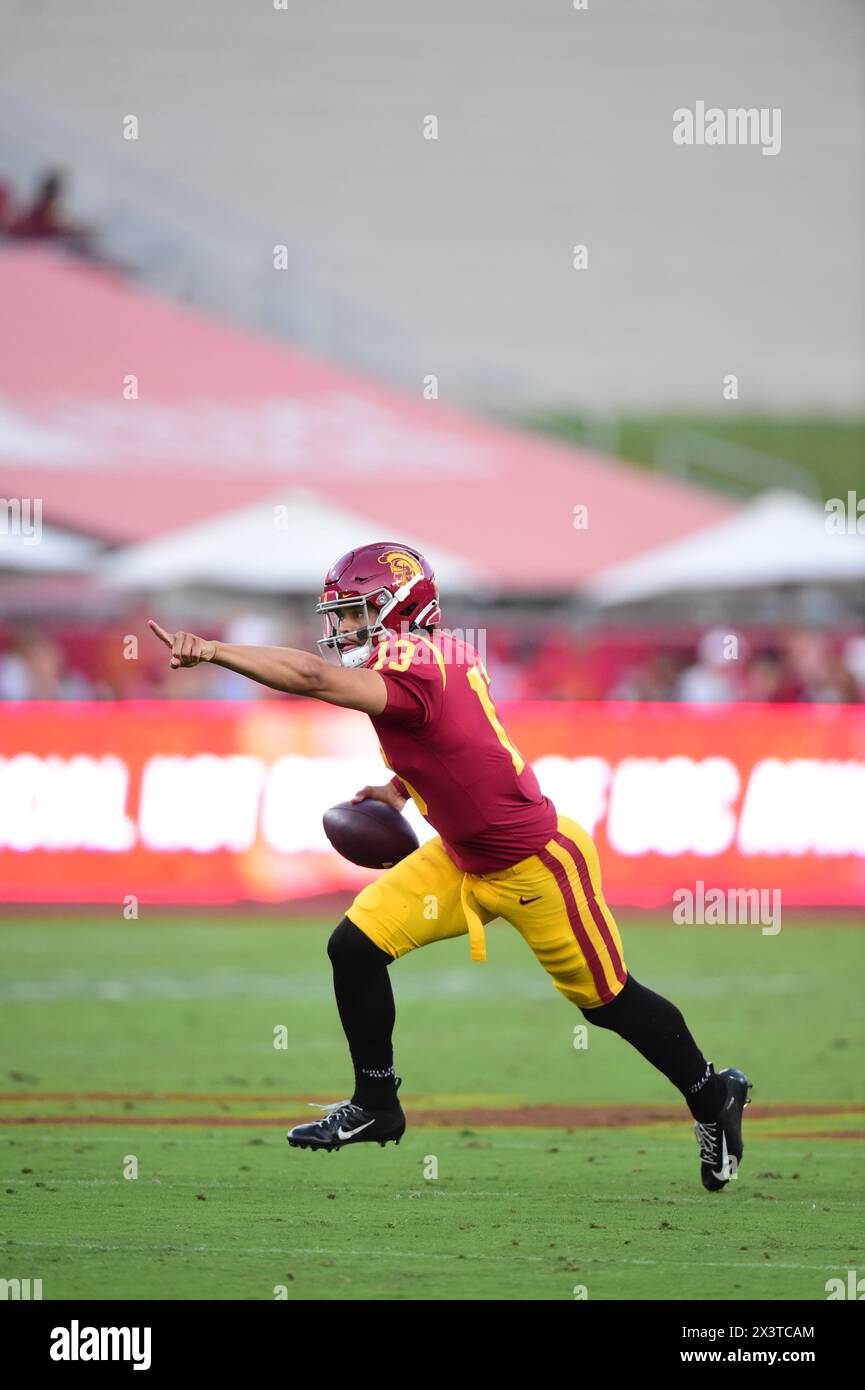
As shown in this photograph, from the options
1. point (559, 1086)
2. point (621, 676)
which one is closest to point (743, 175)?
point (621, 676)

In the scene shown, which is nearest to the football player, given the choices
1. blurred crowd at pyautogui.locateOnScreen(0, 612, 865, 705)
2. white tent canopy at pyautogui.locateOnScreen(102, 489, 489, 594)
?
blurred crowd at pyautogui.locateOnScreen(0, 612, 865, 705)

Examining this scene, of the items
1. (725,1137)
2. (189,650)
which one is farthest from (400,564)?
(725,1137)

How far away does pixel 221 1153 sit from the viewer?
6.78 m

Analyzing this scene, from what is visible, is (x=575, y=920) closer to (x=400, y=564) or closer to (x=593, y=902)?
(x=593, y=902)

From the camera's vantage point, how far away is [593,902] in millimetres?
6023

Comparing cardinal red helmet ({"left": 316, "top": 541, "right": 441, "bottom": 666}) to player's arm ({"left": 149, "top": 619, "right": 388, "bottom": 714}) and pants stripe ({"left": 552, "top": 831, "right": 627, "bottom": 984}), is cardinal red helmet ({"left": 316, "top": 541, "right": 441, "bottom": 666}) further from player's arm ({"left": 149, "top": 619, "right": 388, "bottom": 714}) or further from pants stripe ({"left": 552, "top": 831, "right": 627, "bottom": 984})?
pants stripe ({"left": 552, "top": 831, "right": 627, "bottom": 984})

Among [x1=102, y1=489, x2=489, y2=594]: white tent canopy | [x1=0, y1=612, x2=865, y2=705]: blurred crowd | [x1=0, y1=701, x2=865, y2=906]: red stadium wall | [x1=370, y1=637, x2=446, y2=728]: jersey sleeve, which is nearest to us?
[x1=370, y1=637, x2=446, y2=728]: jersey sleeve

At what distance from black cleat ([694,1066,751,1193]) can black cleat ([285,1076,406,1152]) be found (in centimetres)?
102

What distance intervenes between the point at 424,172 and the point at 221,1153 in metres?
22.4

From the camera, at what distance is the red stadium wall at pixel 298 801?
1309 centimetres

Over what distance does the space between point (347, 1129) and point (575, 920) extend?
1032 mm

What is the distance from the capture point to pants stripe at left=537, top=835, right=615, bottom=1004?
5.95 m

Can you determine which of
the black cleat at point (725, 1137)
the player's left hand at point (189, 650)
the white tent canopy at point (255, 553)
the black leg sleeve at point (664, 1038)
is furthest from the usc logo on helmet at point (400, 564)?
the white tent canopy at point (255, 553)

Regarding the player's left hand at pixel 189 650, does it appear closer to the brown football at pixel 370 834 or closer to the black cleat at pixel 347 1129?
the brown football at pixel 370 834
